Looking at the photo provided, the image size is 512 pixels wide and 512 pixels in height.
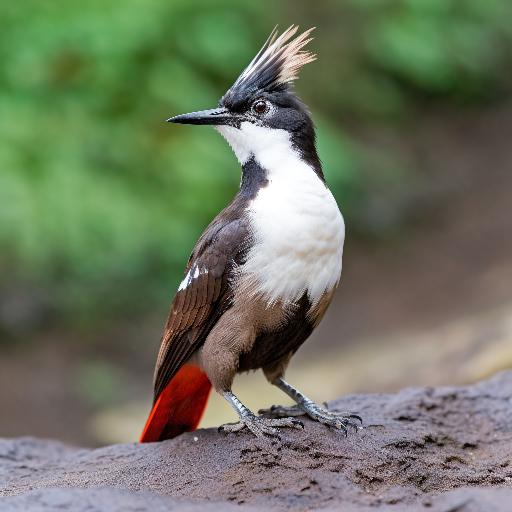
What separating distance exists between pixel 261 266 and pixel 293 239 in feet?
0.47

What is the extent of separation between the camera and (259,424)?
337 centimetres

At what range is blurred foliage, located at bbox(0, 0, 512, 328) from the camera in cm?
659

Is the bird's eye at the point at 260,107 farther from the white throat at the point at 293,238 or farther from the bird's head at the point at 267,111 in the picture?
the white throat at the point at 293,238

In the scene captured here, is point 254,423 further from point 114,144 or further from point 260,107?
point 114,144

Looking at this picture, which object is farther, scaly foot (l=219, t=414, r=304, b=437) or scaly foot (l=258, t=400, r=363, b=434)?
scaly foot (l=258, t=400, r=363, b=434)

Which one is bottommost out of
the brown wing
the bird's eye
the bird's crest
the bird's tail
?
the bird's tail

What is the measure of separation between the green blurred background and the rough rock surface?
147 cm

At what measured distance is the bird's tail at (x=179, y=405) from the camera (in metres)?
3.65

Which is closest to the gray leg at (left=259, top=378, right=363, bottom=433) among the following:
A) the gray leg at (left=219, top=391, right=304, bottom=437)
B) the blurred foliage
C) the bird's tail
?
the gray leg at (left=219, top=391, right=304, bottom=437)

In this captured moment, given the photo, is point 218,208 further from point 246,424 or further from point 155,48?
point 246,424

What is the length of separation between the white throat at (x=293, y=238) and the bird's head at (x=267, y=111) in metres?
0.14

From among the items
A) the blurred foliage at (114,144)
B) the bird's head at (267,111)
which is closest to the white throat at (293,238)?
the bird's head at (267,111)

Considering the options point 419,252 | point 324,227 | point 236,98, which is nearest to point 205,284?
point 324,227

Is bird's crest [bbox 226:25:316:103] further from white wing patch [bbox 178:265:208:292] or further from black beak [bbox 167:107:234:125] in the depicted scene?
white wing patch [bbox 178:265:208:292]
